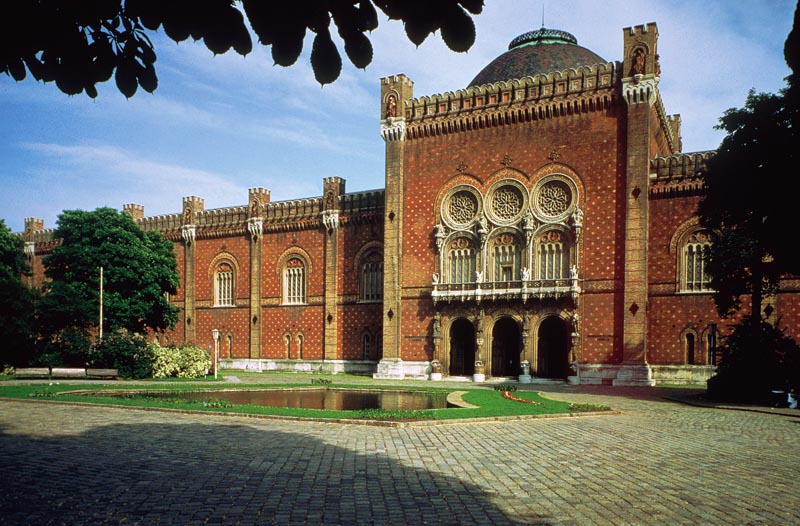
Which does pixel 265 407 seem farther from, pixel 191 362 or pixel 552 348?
pixel 552 348

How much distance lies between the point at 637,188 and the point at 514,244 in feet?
22.7

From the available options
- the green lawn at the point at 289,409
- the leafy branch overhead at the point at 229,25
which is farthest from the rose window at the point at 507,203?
the leafy branch overhead at the point at 229,25

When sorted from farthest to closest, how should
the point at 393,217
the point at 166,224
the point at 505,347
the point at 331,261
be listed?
the point at 166,224 → the point at 331,261 → the point at 393,217 → the point at 505,347

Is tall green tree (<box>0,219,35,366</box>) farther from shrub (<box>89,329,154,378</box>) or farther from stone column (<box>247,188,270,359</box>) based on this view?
stone column (<box>247,188,270,359</box>)

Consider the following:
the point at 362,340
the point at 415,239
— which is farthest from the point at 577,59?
the point at 362,340

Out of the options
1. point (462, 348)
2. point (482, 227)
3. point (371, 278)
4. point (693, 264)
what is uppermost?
point (482, 227)

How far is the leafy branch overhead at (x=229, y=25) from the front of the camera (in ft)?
13.1

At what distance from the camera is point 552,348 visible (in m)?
36.6

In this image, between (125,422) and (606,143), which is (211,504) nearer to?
(125,422)

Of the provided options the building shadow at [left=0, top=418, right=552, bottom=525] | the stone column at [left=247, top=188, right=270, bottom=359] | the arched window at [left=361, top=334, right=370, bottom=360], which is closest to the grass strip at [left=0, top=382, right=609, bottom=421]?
the building shadow at [left=0, top=418, right=552, bottom=525]

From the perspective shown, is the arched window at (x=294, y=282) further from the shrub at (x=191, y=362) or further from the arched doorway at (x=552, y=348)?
the arched doorway at (x=552, y=348)

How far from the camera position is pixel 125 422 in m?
14.5

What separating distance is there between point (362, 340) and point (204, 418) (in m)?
27.2

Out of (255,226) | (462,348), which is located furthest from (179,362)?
(255,226)
